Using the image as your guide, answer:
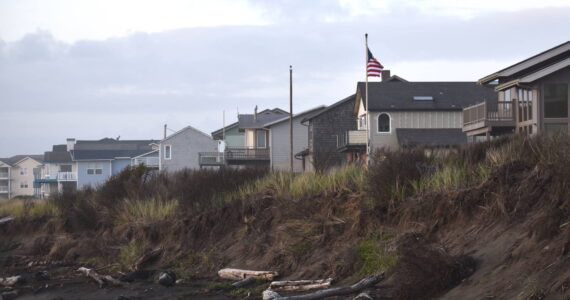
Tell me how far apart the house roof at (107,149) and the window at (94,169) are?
44.1 inches

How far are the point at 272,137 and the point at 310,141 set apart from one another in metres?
6.86

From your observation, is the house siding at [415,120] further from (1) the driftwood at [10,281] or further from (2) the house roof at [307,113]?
(1) the driftwood at [10,281]

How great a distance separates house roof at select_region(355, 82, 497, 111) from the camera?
2013 inches

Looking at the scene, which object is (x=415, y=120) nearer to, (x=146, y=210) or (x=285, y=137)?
(x=285, y=137)

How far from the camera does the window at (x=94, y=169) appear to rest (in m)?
106

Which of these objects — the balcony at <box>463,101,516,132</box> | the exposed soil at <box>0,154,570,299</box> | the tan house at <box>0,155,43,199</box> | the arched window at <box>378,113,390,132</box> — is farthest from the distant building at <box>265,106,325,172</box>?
the tan house at <box>0,155,43,199</box>

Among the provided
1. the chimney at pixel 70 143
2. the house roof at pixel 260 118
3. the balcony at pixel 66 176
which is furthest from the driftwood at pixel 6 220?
the chimney at pixel 70 143

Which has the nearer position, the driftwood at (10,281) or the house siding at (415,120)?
the driftwood at (10,281)

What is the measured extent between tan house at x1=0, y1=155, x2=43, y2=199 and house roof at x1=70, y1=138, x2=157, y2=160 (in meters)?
9.16

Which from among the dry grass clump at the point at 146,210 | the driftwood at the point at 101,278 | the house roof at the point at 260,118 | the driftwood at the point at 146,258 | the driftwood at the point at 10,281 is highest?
the house roof at the point at 260,118

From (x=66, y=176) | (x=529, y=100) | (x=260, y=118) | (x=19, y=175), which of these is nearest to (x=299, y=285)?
(x=529, y=100)

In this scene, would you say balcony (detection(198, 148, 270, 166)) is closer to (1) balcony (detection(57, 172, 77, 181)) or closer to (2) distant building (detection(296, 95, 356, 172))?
(2) distant building (detection(296, 95, 356, 172))

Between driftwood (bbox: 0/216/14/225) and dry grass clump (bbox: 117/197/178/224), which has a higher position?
dry grass clump (bbox: 117/197/178/224)

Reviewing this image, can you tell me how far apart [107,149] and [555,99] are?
8583 centimetres
